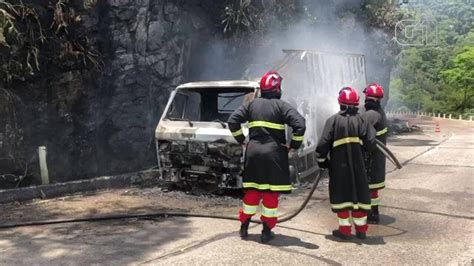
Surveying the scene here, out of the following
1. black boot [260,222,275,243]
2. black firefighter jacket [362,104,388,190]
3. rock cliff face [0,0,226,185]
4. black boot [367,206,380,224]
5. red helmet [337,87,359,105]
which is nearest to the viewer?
black boot [260,222,275,243]

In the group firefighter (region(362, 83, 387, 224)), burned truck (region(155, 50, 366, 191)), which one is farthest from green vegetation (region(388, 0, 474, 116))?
firefighter (region(362, 83, 387, 224))

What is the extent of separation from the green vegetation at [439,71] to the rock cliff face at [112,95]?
33.1m

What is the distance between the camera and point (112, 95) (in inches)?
437

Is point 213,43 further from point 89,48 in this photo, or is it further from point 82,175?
point 82,175

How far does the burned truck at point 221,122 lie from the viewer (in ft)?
22.6

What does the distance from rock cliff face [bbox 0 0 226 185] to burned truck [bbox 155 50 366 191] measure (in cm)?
353

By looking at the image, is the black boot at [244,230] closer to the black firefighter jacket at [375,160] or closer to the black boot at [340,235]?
the black boot at [340,235]

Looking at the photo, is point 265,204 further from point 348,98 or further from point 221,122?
point 221,122

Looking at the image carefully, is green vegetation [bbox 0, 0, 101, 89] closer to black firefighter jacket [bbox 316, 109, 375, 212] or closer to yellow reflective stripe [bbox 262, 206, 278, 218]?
yellow reflective stripe [bbox 262, 206, 278, 218]

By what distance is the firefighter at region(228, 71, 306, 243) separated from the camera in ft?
15.7

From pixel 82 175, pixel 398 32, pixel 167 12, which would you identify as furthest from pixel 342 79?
pixel 398 32

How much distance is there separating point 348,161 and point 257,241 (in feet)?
4.21

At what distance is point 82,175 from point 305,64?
5.58m

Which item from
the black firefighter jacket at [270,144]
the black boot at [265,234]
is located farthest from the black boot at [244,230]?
the black firefighter jacket at [270,144]
